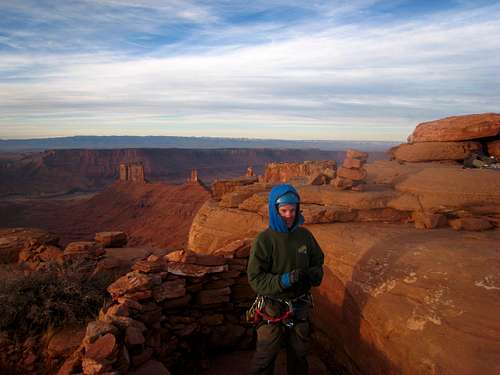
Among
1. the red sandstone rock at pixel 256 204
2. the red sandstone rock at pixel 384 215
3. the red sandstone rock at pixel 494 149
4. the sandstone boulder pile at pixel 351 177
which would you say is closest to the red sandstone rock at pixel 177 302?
the red sandstone rock at pixel 256 204

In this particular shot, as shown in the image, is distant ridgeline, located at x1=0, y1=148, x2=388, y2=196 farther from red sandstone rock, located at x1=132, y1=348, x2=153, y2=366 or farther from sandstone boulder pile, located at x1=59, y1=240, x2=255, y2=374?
red sandstone rock, located at x1=132, y1=348, x2=153, y2=366

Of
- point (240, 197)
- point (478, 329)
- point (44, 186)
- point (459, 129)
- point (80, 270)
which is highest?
point (459, 129)

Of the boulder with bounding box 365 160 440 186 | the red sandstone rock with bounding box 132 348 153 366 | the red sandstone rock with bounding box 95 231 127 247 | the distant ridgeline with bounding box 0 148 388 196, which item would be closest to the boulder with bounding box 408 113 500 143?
the boulder with bounding box 365 160 440 186

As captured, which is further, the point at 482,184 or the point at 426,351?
the point at 482,184

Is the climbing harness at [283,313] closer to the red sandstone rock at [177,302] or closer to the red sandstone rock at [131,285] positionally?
the red sandstone rock at [177,302]

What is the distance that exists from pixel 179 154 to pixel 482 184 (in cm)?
7804

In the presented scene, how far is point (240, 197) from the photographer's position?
7.89 meters

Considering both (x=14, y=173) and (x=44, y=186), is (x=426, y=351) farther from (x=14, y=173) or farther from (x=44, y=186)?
(x=14, y=173)

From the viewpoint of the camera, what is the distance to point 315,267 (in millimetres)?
3646

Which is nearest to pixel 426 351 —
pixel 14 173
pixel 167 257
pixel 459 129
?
pixel 167 257

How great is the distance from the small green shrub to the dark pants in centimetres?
246

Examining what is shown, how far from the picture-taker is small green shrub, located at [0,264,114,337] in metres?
4.78

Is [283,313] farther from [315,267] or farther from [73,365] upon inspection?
[73,365]

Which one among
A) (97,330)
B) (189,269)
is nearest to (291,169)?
(189,269)
